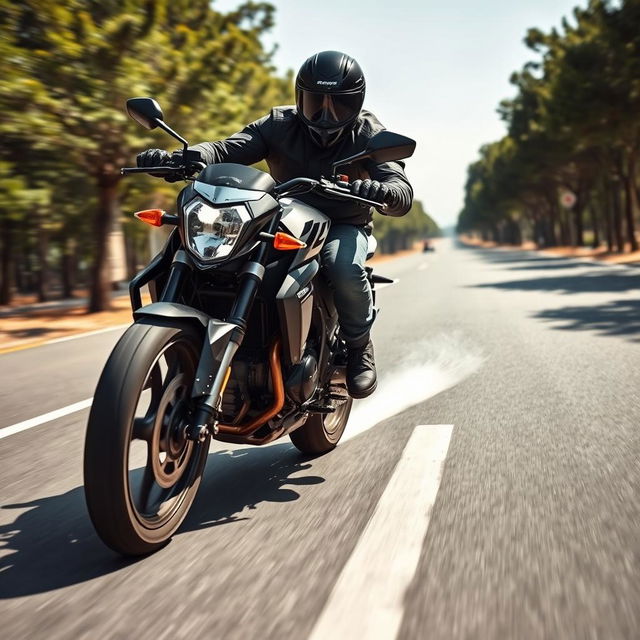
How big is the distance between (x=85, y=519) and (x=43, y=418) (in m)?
2.52

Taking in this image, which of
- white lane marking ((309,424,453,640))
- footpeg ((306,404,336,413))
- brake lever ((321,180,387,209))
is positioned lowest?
white lane marking ((309,424,453,640))

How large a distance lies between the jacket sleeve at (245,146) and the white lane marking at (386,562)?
5.75 feet

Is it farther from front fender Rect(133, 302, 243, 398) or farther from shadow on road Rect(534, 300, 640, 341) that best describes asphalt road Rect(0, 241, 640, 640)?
shadow on road Rect(534, 300, 640, 341)

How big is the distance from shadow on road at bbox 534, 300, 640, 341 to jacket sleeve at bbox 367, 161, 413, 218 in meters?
5.56

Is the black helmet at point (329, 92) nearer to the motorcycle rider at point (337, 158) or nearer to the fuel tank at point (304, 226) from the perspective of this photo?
the motorcycle rider at point (337, 158)

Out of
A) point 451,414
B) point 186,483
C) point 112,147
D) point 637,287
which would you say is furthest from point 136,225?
point 186,483

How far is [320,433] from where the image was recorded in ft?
13.9

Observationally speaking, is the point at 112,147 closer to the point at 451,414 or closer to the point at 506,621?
the point at 451,414

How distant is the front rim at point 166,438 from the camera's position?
2.91 metres

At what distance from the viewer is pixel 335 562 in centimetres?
278

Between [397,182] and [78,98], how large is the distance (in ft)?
37.2

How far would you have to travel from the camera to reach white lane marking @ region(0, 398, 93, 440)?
5.32 metres

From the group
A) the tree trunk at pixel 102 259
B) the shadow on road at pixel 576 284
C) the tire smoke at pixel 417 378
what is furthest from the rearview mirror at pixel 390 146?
the tree trunk at pixel 102 259

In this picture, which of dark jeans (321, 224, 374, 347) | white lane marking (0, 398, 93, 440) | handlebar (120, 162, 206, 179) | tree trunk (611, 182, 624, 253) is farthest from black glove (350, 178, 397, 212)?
tree trunk (611, 182, 624, 253)
